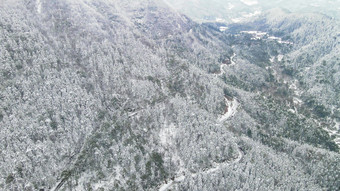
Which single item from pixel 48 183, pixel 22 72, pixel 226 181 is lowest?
pixel 48 183

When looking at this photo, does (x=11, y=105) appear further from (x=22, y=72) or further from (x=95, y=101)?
(x=95, y=101)

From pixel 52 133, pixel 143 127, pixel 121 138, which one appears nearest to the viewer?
pixel 52 133

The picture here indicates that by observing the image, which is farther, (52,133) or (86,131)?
(86,131)

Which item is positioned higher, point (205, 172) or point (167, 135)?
point (167, 135)

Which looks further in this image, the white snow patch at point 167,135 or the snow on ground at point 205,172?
the white snow patch at point 167,135

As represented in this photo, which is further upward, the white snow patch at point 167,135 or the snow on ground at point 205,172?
the white snow patch at point 167,135

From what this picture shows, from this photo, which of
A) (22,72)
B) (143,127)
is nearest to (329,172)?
(143,127)

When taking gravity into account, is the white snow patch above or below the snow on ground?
above

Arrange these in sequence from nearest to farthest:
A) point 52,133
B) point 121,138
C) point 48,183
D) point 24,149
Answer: point 48,183 < point 24,149 < point 52,133 < point 121,138

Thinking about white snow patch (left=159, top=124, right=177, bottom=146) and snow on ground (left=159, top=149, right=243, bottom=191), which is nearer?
snow on ground (left=159, top=149, right=243, bottom=191)

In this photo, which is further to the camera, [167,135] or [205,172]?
[167,135]

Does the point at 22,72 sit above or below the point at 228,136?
above
